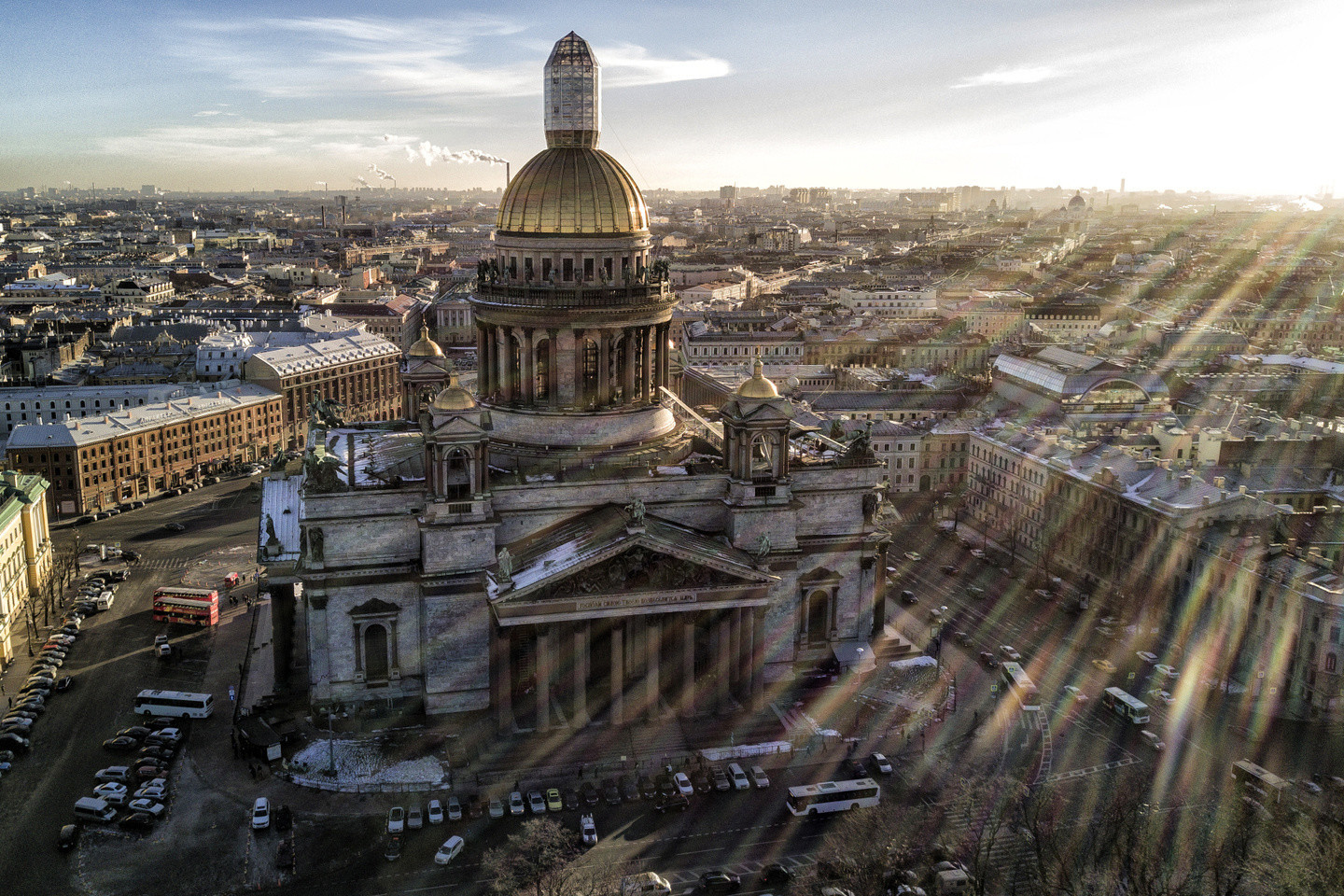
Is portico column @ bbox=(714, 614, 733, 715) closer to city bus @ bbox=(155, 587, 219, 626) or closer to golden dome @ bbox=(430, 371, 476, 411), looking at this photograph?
golden dome @ bbox=(430, 371, 476, 411)

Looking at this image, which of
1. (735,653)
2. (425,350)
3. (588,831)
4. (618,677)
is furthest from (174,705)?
(735,653)

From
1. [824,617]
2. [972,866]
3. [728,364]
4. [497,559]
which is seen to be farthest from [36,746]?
[728,364]

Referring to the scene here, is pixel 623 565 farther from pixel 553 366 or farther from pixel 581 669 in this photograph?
pixel 553 366

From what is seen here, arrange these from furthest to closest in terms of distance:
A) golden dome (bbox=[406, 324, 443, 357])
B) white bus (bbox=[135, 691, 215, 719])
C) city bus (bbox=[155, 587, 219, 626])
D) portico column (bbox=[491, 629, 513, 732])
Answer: golden dome (bbox=[406, 324, 443, 357]), city bus (bbox=[155, 587, 219, 626]), white bus (bbox=[135, 691, 215, 719]), portico column (bbox=[491, 629, 513, 732])

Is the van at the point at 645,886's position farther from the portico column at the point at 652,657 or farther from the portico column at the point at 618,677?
the portico column at the point at 652,657

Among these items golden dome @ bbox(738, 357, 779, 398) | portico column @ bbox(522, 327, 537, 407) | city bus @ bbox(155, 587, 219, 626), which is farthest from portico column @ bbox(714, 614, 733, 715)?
city bus @ bbox(155, 587, 219, 626)
